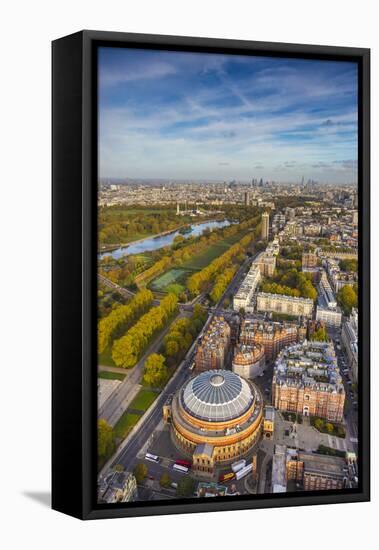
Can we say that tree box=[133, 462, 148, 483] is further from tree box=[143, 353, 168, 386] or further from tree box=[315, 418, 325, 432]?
tree box=[315, 418, 325, 432]

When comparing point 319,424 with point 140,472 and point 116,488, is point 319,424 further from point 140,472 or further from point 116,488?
point 116,488

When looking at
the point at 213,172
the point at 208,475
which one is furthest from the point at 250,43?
the point at 208,475

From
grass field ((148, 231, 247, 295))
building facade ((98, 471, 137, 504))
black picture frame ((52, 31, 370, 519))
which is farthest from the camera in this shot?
grass field ((148, 231, 247, 295))

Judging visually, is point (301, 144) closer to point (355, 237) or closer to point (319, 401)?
point (355, 237)

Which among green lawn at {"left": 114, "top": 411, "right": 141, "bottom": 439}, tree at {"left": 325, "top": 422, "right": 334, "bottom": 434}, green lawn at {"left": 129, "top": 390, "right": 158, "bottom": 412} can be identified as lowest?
tree at {"left": 325, "top": 422, "right": 334, "bottom": 434}

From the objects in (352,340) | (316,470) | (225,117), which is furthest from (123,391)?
(225,117)

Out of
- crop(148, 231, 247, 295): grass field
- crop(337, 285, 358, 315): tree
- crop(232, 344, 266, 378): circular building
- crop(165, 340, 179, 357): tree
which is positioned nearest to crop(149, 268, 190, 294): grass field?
crop(148, 231, 247, 295): grass field

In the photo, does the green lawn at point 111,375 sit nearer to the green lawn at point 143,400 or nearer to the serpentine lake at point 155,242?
the green lawn at point 143,400
